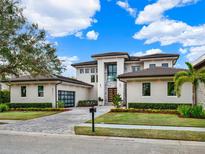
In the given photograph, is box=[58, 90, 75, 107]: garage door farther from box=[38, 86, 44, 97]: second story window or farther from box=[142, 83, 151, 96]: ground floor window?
box=[142, 83, 151, 96]: ground floor window

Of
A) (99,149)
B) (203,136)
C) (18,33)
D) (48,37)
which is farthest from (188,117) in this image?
(18,33)

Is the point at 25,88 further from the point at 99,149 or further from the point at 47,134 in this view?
the point at 99,149

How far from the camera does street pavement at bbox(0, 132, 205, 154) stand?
6770mm

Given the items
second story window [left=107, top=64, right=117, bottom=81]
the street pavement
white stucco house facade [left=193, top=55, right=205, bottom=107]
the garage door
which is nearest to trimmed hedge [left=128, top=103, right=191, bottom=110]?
white stucco house facade [left=193, top=55, right=205, bottom=107]

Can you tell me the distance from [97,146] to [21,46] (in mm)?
8313

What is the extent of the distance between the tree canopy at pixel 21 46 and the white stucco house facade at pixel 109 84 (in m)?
5.47

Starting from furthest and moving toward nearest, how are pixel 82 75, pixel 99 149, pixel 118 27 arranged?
pixel 82 75 → pixel 118 27 → pixel 99 149

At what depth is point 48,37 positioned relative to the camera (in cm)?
1426

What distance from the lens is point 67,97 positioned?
26.8 m

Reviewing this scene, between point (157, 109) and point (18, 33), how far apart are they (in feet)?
45.5

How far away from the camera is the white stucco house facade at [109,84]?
20.5 meters

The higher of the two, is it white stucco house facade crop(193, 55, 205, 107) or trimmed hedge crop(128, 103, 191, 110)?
white stucco house facade crop(193, 55, 205, 107)

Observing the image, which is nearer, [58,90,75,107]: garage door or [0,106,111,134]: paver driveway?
[0,106,111,134]: paver driveway

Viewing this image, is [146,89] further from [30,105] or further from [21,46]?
[30,105]
